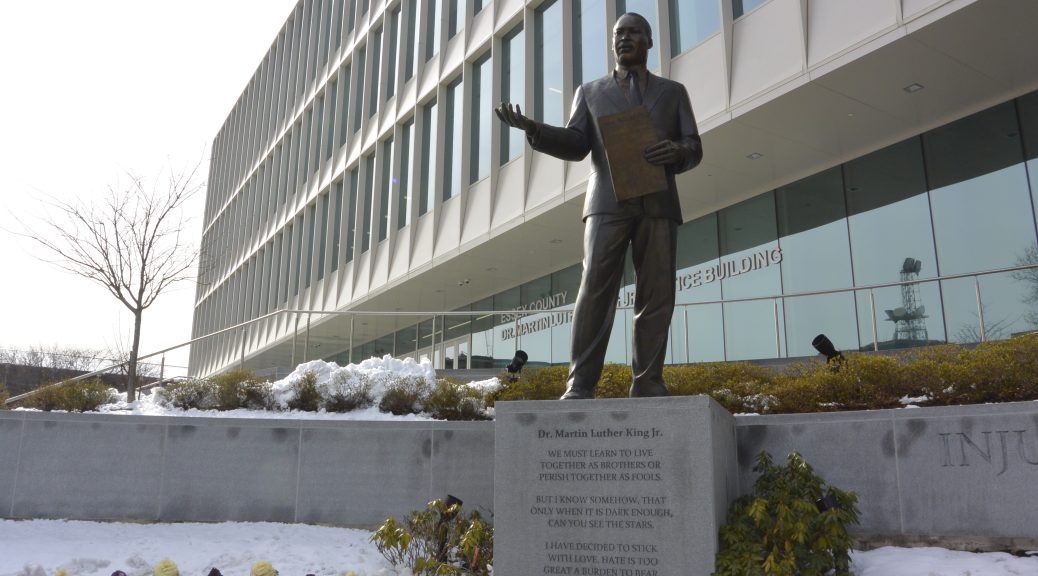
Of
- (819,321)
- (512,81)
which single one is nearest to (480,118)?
(512,81)

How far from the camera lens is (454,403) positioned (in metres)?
10.8

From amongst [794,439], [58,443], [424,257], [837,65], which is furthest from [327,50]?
[794,439]

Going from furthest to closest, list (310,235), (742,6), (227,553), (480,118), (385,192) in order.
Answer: (310,235)
(385,192)
(480,118)
(742,6)
(227,553)

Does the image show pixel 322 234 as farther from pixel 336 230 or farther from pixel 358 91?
pixel 358 91

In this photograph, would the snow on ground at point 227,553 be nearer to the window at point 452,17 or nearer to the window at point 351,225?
the window at point 452,17

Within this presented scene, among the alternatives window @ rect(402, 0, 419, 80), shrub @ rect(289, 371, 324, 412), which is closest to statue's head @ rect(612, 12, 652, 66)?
shrub @ rect(289, 371, 324, 412)

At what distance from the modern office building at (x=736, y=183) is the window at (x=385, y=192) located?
0.11 m

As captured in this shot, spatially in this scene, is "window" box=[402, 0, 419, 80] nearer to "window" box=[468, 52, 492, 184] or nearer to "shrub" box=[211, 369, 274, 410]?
"window" box=[468, 52, 492, 184]

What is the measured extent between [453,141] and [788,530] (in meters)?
19.9

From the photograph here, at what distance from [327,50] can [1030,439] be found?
3430 centimetres

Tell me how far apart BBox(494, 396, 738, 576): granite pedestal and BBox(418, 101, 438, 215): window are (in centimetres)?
1928

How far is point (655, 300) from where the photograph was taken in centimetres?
688

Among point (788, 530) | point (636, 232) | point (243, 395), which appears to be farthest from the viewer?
point (243, 395)

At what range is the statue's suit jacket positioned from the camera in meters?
6.93
